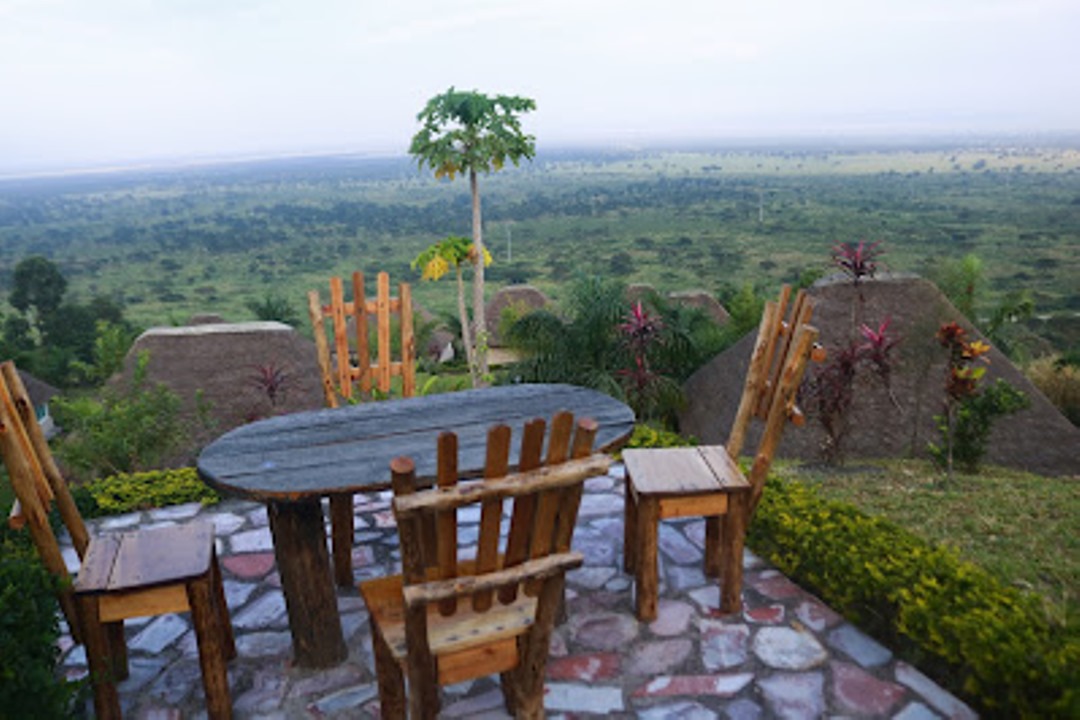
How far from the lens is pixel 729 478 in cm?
351

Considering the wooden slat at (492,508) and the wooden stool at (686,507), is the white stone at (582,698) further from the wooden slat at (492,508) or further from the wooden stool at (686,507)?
the wooden slat at (492,508)

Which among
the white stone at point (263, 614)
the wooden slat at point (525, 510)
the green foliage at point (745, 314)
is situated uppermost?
the wooden slat at point (525, 510)

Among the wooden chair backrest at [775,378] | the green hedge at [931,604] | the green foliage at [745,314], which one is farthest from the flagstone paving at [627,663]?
the green foliage at [745,314]

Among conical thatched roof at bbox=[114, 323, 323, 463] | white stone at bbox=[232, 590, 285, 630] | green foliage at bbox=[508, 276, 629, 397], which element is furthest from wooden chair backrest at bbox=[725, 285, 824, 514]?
conical thatched roof at bbox=[114, 323, 323, 463]

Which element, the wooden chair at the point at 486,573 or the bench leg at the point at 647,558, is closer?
the wooden chair at the point at 486,573

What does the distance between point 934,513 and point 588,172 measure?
138 metres

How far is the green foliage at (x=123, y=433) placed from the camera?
6383 millimetres

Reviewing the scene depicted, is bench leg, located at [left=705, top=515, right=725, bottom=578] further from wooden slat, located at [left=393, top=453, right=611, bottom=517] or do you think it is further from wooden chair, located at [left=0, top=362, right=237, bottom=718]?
wooden chair, located at [left=0, top=362, right=237, bottom=718]

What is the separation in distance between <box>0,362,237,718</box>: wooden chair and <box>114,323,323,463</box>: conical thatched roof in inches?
254

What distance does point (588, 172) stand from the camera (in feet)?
456

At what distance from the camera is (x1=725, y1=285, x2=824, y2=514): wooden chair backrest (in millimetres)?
3391

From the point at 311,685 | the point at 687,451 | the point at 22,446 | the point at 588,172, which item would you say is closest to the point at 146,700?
the point at 311,685

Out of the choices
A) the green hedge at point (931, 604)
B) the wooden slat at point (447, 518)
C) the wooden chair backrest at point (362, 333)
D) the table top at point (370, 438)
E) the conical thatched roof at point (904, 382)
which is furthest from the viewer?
the conical thatched roof at point (904, 382)

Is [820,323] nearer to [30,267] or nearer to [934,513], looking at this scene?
[934,513]
